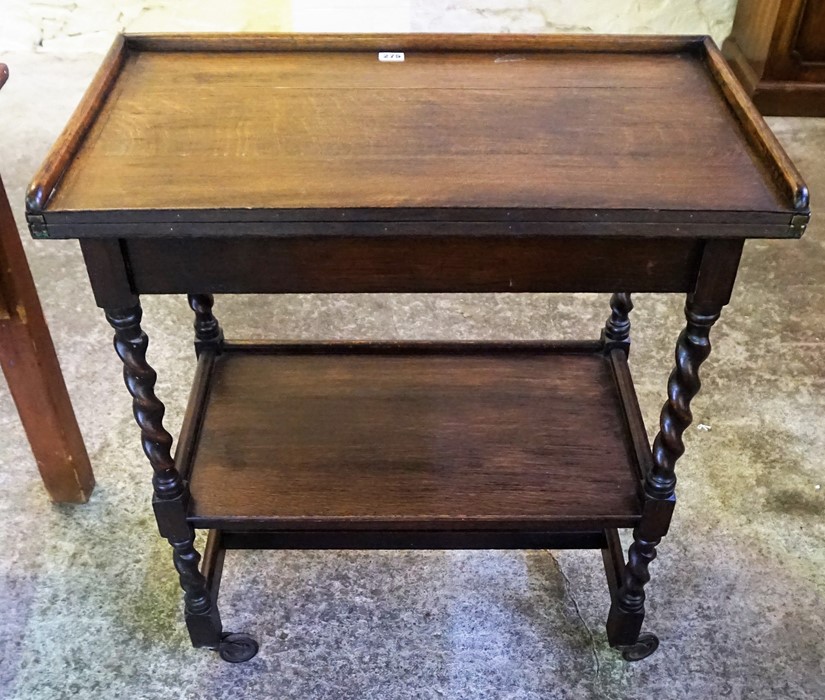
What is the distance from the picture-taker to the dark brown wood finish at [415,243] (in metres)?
0.99

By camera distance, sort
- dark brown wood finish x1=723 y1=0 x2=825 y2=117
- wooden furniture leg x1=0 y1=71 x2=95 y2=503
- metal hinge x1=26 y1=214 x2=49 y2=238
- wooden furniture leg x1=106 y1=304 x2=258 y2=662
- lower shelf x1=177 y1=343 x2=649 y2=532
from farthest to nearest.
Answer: dark brown wood finish x1=723 y1=0 x2=825 y2=117 < wooden furniture leg x1=0 y1=71 x2=95 y2=503 < lower shelf x1=177 y1=343 x2=649 y2=532 < wooden furniture leg x1=106 y1=304 x2=258 y2=662 < metal hinge x1=26 y1=214 x2=49 y2=238

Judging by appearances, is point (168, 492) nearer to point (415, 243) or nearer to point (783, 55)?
point (415, 243)

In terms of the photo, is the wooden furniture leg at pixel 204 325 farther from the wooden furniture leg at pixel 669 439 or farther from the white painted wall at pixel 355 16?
the white painted wall at pixel 355 16

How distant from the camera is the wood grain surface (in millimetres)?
1006

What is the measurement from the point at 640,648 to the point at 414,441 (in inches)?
20.7

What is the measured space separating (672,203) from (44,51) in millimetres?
2985

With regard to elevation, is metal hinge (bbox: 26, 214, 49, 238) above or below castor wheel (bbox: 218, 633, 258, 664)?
above

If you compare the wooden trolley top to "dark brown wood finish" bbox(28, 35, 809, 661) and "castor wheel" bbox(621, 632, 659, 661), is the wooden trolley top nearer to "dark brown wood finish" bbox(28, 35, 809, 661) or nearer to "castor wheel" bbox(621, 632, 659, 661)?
"dark brown wood finish" bbox(28, 35, 809, 661)

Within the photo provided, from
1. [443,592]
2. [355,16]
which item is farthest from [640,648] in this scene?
[355,16]

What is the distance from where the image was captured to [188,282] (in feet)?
3.46

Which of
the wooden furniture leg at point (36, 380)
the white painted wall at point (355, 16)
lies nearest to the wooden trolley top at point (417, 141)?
the wooden furniture leg at point (36, 380)

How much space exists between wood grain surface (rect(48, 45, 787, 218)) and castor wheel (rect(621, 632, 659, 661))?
0.81 m

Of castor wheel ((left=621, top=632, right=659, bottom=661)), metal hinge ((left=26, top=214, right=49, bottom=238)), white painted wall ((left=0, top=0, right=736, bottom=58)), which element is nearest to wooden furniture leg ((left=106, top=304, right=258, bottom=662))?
metal hinge ((left=26, top=214, right=49, bottom=238))

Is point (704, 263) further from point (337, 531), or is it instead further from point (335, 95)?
point (337, 531)
